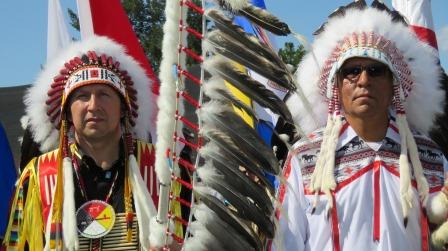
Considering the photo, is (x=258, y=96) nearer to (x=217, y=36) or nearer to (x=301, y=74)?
(x=217, y=36)

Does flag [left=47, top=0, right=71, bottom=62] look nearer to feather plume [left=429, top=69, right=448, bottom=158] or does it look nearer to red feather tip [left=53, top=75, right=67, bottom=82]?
red feather tip [left=53, top=75, right=67, bottom=82]

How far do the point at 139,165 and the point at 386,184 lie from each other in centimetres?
124

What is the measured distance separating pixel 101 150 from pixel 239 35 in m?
1.38

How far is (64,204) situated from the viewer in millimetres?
3471

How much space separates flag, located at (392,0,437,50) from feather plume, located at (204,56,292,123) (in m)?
3.48

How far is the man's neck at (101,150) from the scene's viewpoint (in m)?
3.60

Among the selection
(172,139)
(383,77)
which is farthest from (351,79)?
(172,139)

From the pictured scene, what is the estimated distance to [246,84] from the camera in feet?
8.30

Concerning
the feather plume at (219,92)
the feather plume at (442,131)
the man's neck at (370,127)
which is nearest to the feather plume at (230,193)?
the feather plume at (219,92)

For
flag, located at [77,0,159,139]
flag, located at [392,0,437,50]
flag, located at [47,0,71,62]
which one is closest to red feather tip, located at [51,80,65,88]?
flag, located at [77,0,159,139]

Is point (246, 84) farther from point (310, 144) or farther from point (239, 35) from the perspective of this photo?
point (310, 144)

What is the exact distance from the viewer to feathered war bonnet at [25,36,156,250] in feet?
11.3

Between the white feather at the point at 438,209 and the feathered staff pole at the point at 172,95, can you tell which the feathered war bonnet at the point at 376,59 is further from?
the feathered staff pole at the point at 172,95

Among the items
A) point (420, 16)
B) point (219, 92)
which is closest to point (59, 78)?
point (219, 92)
